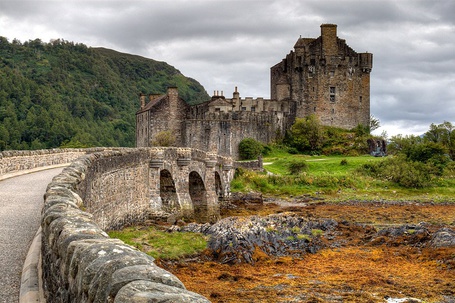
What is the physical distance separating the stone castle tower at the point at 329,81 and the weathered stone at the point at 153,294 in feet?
182

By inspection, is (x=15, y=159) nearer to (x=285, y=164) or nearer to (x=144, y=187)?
(x=144, y=187)

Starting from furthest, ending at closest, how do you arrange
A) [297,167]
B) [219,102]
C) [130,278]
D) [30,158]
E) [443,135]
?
1. [219,102]
2. [443,135]
3. [297,167]
4. [30,158]
5. [130,278]

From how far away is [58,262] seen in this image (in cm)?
543

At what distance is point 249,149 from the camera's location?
164 ft

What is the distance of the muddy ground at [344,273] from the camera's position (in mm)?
14367

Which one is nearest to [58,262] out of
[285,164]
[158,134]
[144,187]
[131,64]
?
[144,187]

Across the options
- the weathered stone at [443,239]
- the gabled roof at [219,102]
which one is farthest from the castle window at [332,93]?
the weathered stone at [443,239]

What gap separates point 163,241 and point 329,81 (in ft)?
139

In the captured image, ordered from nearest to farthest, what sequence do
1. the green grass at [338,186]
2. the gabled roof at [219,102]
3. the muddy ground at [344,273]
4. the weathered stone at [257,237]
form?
1. the muddy ground at [344,273]
2. the weathered stone at [257,237]
3. the green grass at [338,186]
4. the gabled roof at [219,102]

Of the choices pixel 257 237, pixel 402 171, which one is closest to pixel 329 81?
pixel 402 171

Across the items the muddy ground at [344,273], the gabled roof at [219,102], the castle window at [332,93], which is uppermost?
the castle window at [332,93]

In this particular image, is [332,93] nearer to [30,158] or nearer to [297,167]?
[297,167]

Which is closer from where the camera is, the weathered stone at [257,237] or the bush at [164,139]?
the weathered stone at [257,237]

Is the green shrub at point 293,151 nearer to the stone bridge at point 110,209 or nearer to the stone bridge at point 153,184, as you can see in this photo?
the stone bridge at point 110,209
